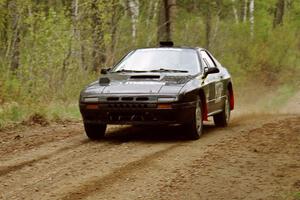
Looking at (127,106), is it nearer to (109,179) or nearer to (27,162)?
(27,162)

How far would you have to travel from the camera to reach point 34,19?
51.5 ft

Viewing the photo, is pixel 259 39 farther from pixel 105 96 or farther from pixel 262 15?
pixel 105 96

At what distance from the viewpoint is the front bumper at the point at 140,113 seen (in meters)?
10.3

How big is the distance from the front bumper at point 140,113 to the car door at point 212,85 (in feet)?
4.08

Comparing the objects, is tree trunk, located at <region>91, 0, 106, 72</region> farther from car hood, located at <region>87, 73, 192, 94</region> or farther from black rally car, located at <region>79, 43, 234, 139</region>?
car hood, located at <region>87, 73, 192, 94</region>

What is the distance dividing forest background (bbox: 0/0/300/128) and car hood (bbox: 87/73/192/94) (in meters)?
3.13

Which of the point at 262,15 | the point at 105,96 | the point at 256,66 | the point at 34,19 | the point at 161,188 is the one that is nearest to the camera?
the point at 161,188

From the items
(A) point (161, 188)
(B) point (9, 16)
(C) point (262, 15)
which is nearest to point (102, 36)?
(B) point (9, 16)

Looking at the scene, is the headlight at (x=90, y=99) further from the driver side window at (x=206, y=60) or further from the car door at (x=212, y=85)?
the driver side window at (x=206, y=60)

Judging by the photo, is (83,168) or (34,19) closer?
(83,168)

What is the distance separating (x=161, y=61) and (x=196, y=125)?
61.9 inches

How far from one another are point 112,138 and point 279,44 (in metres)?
21.0

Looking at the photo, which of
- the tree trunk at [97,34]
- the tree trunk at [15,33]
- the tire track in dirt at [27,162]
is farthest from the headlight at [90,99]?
the tree trunk at [97,34]

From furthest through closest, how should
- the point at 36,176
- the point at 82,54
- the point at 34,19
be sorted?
the point at 82,54 < the point at 34,19 < the point at 36,176
